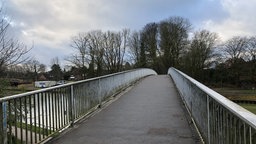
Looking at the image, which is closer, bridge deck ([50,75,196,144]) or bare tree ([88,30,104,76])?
bridge deck ([50,75,196,144])

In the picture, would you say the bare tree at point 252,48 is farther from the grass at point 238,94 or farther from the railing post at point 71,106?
the railing post at point 71,106

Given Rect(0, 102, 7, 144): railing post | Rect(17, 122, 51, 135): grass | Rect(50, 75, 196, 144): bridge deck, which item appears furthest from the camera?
Rect(50, 75, 196, 144): bridge deck

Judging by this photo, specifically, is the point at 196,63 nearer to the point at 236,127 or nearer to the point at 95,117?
the point at 95,117

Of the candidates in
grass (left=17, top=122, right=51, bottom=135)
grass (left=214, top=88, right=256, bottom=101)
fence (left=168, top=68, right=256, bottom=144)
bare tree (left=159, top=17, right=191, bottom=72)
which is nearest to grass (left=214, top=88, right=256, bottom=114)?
grass (left=214, top=88, right=256, bottom=101)

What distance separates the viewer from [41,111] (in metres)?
7.52

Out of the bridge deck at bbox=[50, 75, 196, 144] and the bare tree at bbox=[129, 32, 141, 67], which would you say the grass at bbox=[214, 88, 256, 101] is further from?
the bridge deck at bbox=[50, 75, 196, 144]

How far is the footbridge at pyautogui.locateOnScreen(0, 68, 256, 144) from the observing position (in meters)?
4.90

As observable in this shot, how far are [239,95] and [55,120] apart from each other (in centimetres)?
7360

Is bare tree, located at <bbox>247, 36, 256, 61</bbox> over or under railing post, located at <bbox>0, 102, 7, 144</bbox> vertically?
over

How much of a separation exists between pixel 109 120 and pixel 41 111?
124 inches

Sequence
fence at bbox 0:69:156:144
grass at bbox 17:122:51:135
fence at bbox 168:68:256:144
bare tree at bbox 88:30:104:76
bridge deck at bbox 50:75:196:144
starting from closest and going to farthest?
fence at bbox 168:68:256:144 < fence at bbox 0:69:156:144 < grass at bbox 17:122:51:135 < bridge deck at bbox 50:75:196:144 < bare tree at bbox 88:30:104:76

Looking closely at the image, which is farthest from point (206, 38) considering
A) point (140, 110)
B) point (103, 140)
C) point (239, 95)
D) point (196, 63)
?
point (103, 140)

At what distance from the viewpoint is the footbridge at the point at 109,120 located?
490cm

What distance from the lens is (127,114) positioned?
11500 millimetres
